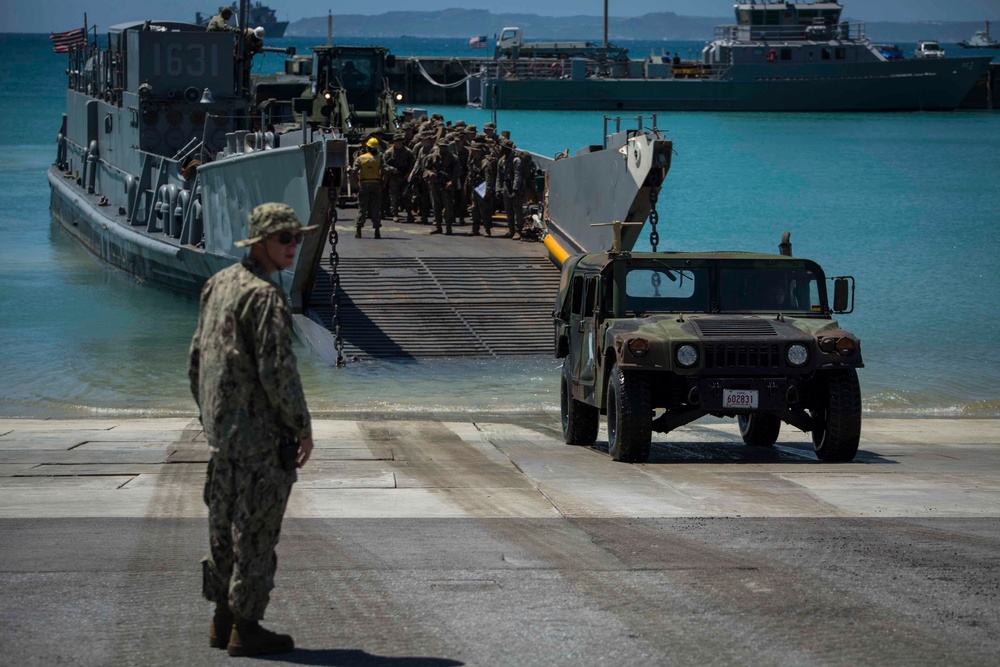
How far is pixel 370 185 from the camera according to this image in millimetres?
22156

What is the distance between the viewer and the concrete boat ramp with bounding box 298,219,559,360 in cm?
1802

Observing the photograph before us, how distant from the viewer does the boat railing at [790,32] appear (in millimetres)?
93312

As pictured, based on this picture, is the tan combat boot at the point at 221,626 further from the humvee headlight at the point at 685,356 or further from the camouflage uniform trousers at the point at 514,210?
the camouflage uniform trousers at the point at 514,210

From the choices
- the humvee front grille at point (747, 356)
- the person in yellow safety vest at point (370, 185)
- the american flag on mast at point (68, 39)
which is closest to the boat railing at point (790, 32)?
the american flag on mast at point (68, 39)

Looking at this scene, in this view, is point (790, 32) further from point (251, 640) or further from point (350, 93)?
point (251, 640)

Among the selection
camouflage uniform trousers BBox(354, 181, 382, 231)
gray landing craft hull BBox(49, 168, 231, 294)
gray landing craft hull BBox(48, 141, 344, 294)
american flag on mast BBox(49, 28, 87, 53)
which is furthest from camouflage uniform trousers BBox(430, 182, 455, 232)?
american flag on mast BBox(49, 28, 87, 53)

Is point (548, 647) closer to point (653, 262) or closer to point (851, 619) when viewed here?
point (851, 619)

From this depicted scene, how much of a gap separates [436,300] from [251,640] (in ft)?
46.9

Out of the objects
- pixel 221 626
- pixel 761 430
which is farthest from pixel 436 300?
pixel 221 626

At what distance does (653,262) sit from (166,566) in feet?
17.5

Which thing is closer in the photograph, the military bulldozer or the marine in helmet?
the marine in helmet

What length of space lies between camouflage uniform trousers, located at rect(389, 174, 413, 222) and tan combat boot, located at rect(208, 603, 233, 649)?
1935 cm

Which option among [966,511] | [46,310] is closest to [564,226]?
[46,310]

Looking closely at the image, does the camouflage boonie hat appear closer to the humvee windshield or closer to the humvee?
the humvee
